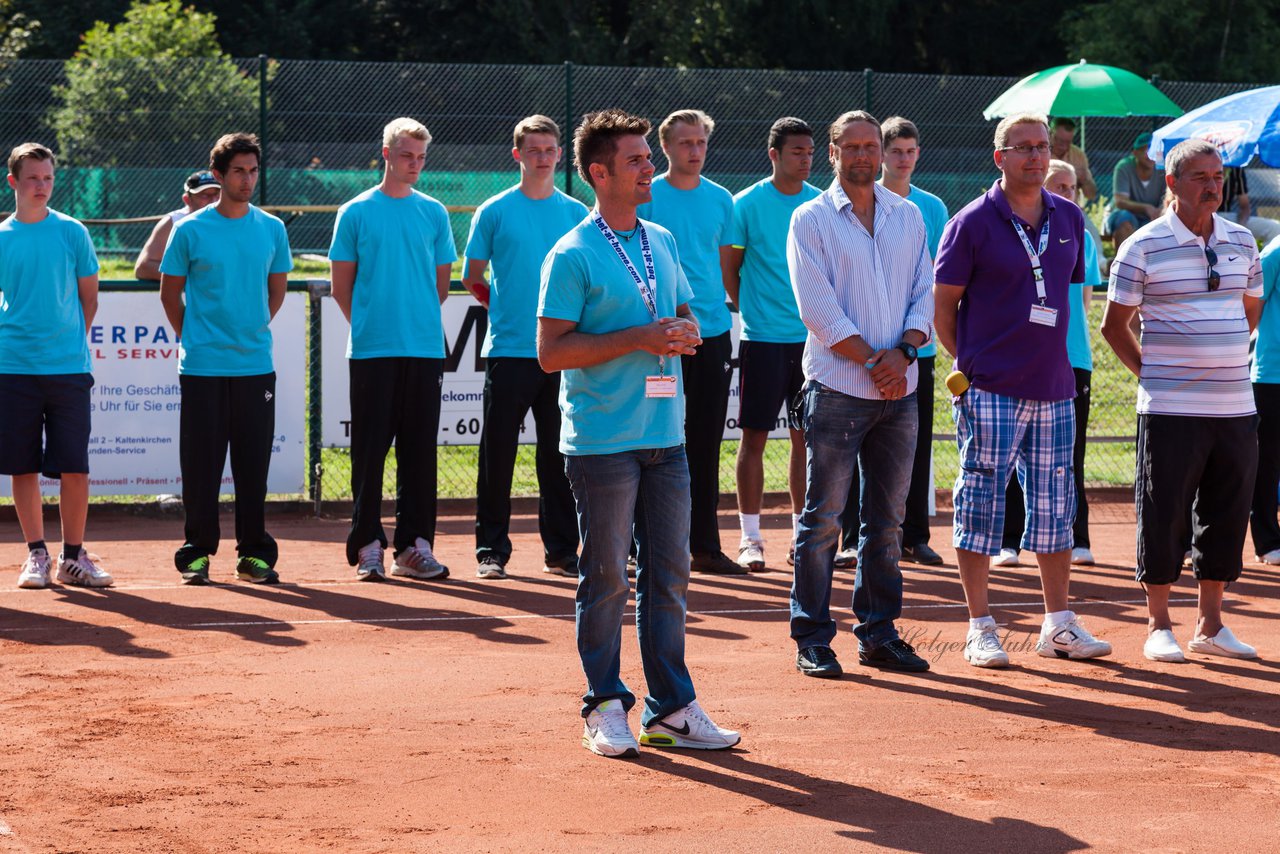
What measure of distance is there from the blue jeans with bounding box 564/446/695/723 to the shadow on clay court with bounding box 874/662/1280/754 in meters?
1.23

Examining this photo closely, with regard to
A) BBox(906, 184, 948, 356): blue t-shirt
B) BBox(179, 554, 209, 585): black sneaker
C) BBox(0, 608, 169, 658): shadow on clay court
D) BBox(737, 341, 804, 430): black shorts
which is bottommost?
BBox(0, 608, 169, 658): shadow on clay court

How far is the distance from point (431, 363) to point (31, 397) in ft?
6.74

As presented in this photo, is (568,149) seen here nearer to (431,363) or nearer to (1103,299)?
(1103,299)

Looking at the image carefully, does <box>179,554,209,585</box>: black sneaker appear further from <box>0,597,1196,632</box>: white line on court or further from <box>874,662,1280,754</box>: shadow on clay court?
<box>874,662,1280,754</box>: shadow on clay court

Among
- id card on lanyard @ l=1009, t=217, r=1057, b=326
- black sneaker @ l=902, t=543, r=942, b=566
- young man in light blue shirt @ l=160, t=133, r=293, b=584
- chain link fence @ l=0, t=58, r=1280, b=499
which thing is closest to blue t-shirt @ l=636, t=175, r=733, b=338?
black sneaker @ l=902, t=543, r=942, b=566

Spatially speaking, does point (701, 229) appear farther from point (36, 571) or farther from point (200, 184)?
point (36, 571)

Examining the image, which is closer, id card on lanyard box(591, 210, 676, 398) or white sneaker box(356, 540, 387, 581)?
id card on lanyard box(591, 210, 676, 398)

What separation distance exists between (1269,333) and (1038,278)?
3072 mm

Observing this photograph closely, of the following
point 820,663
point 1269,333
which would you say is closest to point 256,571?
point 820,663

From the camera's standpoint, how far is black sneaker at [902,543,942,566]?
9.73 meters

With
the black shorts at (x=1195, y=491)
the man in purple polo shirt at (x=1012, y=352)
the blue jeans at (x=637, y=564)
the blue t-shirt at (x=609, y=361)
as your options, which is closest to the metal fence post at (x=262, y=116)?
the man in purple polo shirt at (x=1012, y=352)

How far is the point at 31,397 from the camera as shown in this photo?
29.2ft

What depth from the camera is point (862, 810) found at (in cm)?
510

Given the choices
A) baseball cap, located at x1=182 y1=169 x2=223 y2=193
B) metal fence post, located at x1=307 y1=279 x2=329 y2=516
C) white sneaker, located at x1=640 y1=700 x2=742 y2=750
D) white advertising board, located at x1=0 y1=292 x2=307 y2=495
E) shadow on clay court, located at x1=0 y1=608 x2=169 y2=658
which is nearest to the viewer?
white sneaker, located at x1=640 y1=700 x2=742 y2=750
